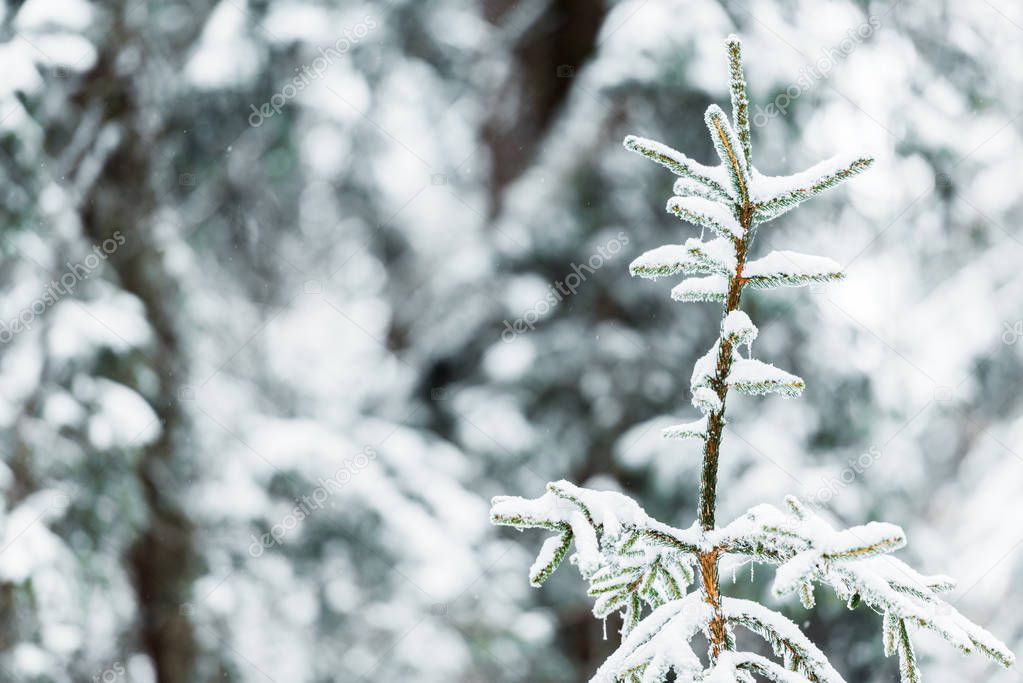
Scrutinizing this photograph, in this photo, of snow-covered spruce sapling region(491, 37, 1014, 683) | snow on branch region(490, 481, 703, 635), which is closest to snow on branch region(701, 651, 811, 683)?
snow-covered spruce sapling region(491, 37, 1014, 683)

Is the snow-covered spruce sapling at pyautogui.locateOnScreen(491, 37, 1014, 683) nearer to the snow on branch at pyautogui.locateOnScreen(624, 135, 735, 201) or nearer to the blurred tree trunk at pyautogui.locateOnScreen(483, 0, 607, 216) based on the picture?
the snow on branch at pyautogui.locateOnScreen(624, 135, 735, 201)

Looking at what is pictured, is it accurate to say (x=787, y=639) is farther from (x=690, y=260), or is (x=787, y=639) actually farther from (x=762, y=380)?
(x=690, y=260)

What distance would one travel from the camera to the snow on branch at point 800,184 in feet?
2.60

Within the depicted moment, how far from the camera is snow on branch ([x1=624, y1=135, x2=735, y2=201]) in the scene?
825 mm

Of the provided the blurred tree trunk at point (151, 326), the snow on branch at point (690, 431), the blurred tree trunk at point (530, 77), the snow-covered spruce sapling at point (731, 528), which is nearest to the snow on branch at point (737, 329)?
the snow-covered spruce sapling at point (731, 528)

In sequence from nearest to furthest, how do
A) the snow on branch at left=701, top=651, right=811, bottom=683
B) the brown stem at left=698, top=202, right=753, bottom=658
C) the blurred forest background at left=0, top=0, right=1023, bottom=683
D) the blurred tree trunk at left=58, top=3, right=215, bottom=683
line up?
the snow on branch at left=701, top=651, right=811, bottom=683
the brown stem at left=698, top=202, right=753, bottom=658
the blurred forest background at left=0, top=0, right=1023, bottom=683
the blurred tree trunk at left=58, top=3, right=215, bottom=683

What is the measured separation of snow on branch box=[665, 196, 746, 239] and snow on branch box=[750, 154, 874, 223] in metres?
0.03

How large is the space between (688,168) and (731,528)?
0.37 m

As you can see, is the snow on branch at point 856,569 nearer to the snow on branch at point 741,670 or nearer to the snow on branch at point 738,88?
the snow on branch at point 741,670

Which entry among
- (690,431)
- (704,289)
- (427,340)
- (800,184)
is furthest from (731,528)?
(427,340)

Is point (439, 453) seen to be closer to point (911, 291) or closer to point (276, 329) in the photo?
point (276, 329)

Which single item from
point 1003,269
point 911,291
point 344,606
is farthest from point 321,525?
point 1003,269

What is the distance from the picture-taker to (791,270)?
809 millimetres

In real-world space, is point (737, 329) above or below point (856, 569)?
above
